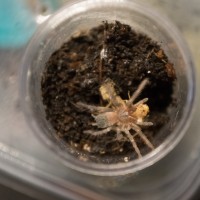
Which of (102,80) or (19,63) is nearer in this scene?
(102,80)

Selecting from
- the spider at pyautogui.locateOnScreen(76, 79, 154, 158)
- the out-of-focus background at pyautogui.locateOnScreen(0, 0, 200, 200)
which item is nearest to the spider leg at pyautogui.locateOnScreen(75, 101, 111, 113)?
the spider at pyautogui.locateOnScreen(76, 79, 154, 158)

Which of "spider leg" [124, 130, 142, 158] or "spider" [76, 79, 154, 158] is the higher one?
"spider" [76, 79, 154, 158]

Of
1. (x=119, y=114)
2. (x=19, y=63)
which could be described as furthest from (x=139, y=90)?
(x=19, y=63)

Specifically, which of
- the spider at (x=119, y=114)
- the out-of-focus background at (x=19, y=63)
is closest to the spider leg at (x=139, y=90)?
the spider at (x=119, y=114)

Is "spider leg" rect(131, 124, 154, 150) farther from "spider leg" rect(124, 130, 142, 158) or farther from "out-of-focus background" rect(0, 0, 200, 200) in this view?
→ "out-of-focus background" rect(0, 0, 200, 200)

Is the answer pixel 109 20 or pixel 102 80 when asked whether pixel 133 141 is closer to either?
pixel 102 80

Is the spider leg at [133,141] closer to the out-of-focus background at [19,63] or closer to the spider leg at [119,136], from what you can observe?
the spider leg at [119,136]

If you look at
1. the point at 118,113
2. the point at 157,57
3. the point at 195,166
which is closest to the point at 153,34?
the point at 157,57
